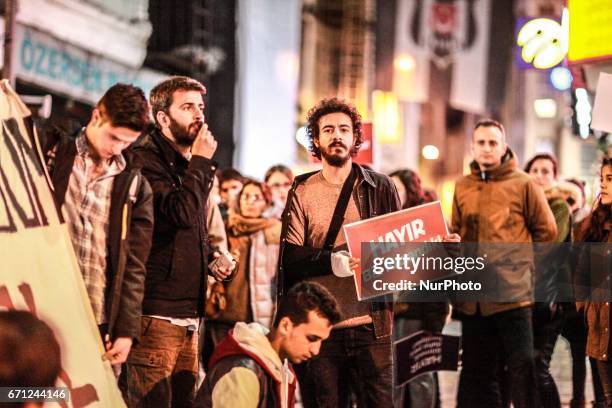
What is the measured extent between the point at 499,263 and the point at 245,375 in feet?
11.2

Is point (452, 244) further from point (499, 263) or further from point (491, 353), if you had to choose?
point (491, 353)

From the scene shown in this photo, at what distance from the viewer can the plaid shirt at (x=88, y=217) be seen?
5.29 meters

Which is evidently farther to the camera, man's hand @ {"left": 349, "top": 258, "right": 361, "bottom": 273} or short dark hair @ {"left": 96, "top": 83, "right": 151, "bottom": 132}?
man's hand @ {"left": 349, "top": 258, "right": 361, "bottom": 273}

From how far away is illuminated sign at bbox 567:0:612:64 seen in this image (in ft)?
21.8

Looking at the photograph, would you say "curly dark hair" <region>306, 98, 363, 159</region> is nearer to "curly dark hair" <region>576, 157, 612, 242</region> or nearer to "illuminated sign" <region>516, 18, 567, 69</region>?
"curly dark hair" <region>576, 157, 612, 242</region>

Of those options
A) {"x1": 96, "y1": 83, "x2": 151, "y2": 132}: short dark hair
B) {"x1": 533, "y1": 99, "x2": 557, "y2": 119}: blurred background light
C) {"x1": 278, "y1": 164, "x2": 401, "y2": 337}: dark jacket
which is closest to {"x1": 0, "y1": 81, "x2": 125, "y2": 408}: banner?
{"x1": 96, "y1": 83, "x2": 151, "y2": 132}: short dark hair

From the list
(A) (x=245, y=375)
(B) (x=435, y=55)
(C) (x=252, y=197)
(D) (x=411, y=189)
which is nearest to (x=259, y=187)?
(C) (x=252, y=197)

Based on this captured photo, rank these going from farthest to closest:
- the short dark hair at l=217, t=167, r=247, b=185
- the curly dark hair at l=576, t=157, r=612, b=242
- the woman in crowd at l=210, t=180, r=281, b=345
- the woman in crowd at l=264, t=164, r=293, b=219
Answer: the woman in crowd at l=264, t=164, r=293, b=219 < the short dark hair at l=217, t=167, r=247, b=185 < the woman in crowd at l=210, t=180, r=281, b=345 < the curly dark hair at l=576, t=157, r=612, b=242

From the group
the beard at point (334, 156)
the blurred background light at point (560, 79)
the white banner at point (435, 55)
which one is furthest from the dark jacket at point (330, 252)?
the white banner at point (435, 55)

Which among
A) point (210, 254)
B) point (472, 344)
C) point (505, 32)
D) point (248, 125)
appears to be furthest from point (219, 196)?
point (505, 32)

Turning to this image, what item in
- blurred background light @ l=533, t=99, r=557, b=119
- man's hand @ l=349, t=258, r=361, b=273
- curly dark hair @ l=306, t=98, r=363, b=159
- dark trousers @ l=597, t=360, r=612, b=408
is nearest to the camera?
man's hand @ l=349, t=258, r=361, b=273

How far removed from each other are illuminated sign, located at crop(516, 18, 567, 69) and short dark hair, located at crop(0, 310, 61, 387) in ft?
17.9

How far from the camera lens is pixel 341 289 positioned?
616cm

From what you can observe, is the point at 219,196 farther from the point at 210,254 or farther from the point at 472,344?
the point at 210,254
